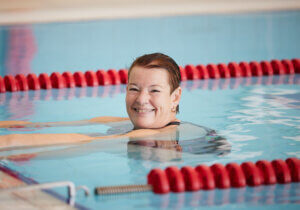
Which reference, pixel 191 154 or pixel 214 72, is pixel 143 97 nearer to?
pixel 191 154

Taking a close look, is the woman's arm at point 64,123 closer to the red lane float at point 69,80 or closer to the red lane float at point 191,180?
the red lane float at point 191,180

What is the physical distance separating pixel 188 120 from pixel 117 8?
12157 mm

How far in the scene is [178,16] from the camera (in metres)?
15.8

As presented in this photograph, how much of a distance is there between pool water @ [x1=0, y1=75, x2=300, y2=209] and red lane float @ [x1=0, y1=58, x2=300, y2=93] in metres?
0.30

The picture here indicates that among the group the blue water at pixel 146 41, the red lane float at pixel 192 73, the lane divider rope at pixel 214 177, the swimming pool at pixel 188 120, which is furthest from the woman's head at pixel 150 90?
the blue water at pixel 146 41

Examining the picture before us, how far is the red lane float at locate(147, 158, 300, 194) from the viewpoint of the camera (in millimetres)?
3197

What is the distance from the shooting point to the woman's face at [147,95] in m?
4.20

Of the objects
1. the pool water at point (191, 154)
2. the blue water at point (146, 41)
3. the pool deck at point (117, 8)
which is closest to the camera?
the pool water at point (191, 154)

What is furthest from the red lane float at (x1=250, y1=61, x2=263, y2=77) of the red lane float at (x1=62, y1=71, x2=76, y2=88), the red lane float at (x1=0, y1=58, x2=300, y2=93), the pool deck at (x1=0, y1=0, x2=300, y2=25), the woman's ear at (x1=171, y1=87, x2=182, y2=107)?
the pool deck at (x1=0, y1=0, x2=300, y2=25)

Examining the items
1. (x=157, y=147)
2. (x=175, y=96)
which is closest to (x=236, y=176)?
(x=157, y=147)

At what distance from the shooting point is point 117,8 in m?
16.9

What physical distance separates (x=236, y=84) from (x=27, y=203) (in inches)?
188

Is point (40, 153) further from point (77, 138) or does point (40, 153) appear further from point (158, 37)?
point (158, 37)

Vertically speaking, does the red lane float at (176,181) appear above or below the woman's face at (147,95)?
below
